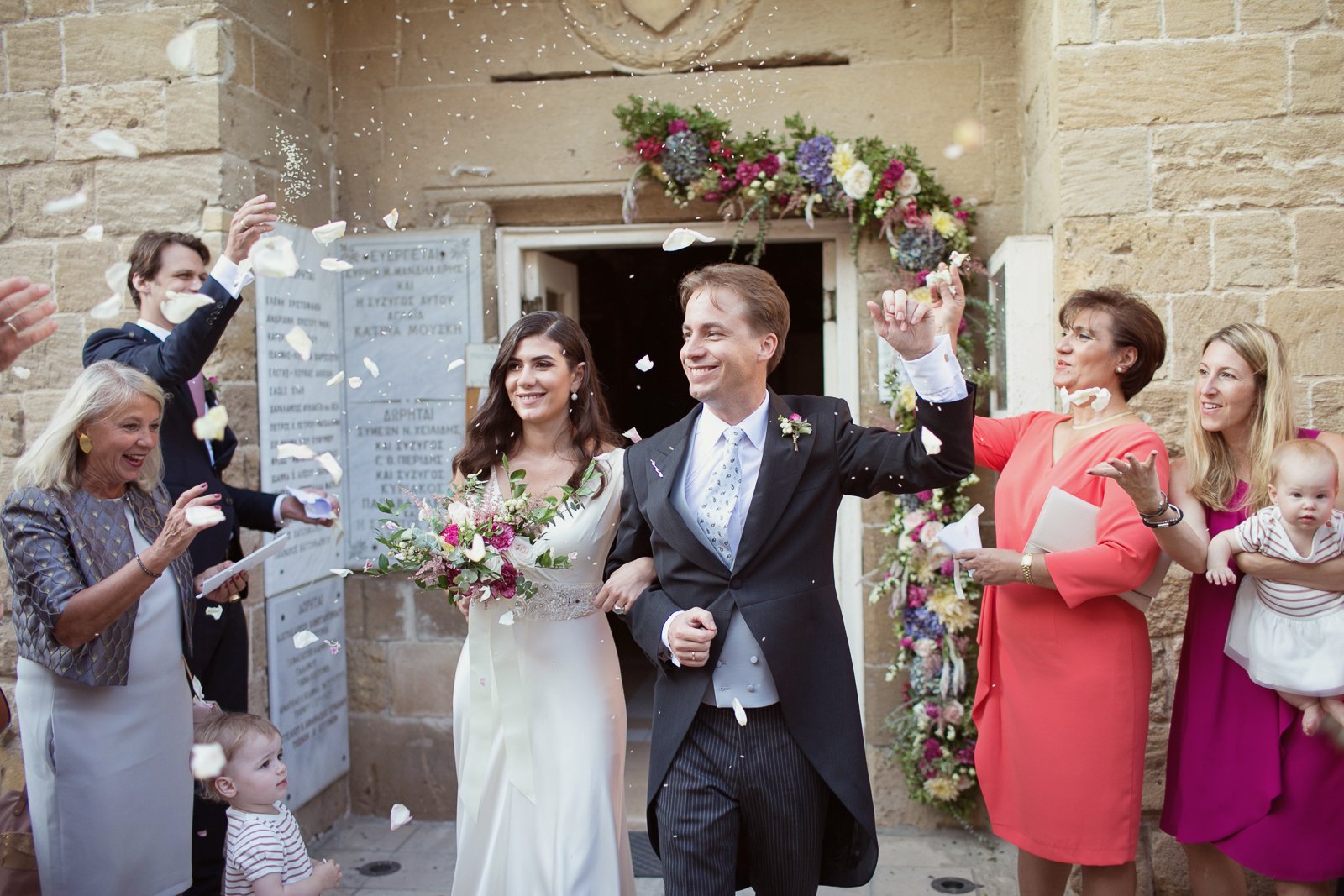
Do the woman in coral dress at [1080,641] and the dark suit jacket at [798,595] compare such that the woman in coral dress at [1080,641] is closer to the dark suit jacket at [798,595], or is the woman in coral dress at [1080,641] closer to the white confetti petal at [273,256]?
the dark suit jacket at [798,595]

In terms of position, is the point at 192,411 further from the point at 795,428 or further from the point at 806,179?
the point at 806,179

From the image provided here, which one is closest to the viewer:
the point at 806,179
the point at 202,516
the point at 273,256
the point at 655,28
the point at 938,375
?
the point at 938,375

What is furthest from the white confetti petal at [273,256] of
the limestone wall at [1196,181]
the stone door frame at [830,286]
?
the limestone wall at [1196,181]

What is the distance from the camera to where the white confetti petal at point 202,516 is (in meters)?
2.64

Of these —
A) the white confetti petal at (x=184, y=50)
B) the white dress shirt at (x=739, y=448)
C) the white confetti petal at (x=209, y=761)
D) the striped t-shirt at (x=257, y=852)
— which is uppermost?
the white confetti petal at (x=184, y=50)

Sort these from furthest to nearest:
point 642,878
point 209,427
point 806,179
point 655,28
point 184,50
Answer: point 655,28 < point 806,179 < point 642,878 < point 184,50 < point 209,427

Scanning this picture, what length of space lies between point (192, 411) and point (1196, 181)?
3630mm

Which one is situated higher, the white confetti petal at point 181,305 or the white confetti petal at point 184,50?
the white confetti petal at point 184,50

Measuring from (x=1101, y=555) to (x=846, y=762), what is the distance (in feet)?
3.05

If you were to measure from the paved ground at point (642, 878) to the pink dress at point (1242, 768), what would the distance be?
4.26 feet

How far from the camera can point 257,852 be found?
8.95 ft

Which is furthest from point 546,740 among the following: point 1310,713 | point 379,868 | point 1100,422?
point 1310,713

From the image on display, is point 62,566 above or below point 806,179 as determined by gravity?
below

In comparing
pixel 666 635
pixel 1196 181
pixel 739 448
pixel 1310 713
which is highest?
pixel 1196 181
